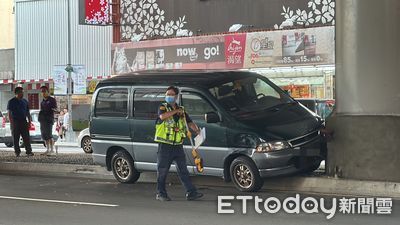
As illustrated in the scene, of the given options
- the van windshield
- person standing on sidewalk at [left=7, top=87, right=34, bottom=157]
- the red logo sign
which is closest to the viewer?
the van windshield

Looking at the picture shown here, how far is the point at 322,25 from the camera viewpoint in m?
24.7

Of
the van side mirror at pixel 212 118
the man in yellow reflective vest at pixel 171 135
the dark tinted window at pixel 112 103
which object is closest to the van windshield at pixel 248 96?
the van side mirror at pixel 212 118

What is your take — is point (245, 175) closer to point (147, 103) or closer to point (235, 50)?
point (147, 103)

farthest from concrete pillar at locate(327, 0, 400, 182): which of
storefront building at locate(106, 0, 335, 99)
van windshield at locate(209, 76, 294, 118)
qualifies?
storefront building at locate(106, 0, 335, 99)

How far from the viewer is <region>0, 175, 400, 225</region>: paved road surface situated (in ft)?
26.2

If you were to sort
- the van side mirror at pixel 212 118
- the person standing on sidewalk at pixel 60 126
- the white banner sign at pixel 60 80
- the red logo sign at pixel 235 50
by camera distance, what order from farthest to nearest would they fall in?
the person standing on sidewalk at pixel 60 126 → the white banner sign at pixel 60 80 → the red logo sign at pixel 235 50 → the van side mirror at pixel 212 118

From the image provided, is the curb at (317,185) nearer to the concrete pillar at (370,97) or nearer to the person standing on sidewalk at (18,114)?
the concrete pillar at (370,97)

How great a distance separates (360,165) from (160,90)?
3716 mm

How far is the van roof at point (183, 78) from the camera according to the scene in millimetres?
10789

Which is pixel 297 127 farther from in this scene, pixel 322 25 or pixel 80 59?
pixel 80 59

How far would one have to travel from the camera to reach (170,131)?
941cm

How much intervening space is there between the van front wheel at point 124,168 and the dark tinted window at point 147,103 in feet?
2.86

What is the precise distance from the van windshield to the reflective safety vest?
118 cm

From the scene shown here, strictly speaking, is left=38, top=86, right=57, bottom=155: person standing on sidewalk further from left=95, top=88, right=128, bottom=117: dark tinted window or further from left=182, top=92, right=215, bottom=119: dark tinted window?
left=182, top=92, right=215, bottom=119: dark tinted window
